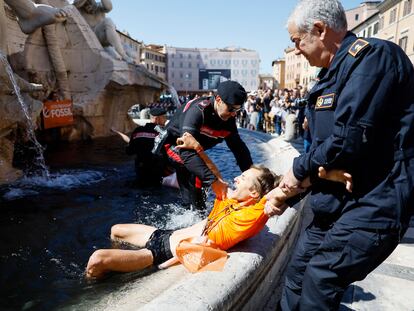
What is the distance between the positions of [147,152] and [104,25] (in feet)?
22.9

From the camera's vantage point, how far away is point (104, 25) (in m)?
10.8

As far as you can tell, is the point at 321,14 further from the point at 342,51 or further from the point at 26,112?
the point at 26,112

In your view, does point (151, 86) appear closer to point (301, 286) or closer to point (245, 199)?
point (245, 199)

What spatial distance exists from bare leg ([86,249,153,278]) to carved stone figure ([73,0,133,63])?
892 cm

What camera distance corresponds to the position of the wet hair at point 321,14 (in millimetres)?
1541

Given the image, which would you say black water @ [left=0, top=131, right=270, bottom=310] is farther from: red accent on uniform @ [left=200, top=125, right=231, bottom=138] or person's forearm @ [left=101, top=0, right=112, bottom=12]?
person's forearm @ [left=101, top=0, right=112, bottom=12]

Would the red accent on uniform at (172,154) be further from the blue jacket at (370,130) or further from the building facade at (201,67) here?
the building facade at (201,67)

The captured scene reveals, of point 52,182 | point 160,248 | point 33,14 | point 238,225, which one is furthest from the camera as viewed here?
point 33,14

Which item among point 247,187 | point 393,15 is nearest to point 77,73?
point 247,187

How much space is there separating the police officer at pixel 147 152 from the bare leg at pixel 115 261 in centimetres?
282

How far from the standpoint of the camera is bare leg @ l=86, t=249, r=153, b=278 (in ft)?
8.36

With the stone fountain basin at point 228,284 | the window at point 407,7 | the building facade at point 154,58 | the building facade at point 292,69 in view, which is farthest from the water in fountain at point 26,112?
the building facade at point 292,69

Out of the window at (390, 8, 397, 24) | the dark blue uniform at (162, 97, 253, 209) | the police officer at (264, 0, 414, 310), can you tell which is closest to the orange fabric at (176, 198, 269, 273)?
the dark blue uniform at (162, 97, 253, 209)

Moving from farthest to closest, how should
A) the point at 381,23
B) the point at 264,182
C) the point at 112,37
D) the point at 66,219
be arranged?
the point at 381,23
the point at 112,37
the point at 66,219
the point at 264,182
